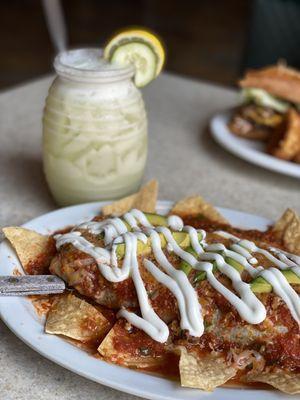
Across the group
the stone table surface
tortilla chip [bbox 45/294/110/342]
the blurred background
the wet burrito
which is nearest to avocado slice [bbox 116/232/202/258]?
the wet burrito

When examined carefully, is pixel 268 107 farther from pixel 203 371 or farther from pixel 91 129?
pixel 203 371

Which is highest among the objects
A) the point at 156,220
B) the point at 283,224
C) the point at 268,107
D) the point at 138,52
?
the point at 138,52

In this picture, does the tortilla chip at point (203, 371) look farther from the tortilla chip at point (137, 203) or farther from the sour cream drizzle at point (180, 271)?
the tortilla chip at point (137, 203)

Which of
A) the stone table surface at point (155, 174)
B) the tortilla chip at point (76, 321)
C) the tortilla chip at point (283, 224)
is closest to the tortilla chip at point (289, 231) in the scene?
the tortilla chip at point (283, 224)

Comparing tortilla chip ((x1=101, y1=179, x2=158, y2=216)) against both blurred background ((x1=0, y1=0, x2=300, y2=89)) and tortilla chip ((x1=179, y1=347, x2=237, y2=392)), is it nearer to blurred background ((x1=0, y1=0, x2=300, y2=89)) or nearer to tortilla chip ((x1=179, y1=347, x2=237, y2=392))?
tortilla chip ((x1=179, y1=347, x2=237, y2=392))

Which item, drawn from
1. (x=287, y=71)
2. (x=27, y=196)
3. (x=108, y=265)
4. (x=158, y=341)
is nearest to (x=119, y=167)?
(x=27, y=196)

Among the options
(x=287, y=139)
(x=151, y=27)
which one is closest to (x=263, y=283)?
(x=287, y=139)
